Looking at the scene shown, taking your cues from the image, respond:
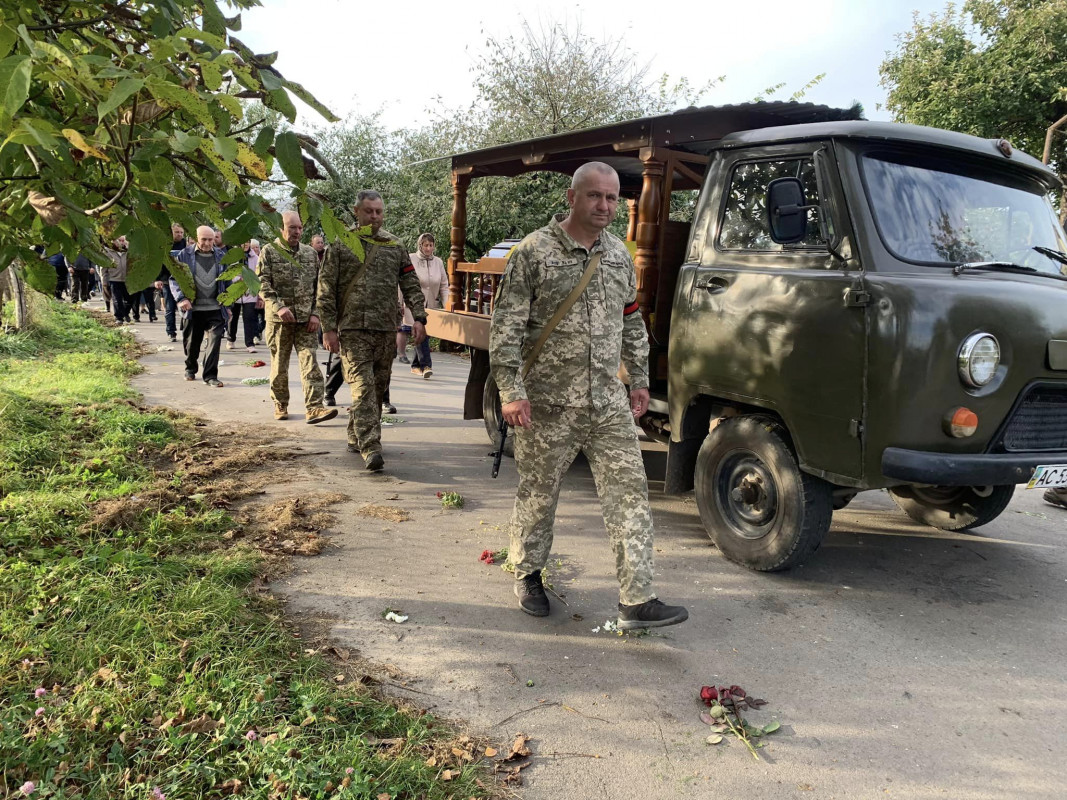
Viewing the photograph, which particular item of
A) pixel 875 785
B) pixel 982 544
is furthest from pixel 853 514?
pixel 875 785

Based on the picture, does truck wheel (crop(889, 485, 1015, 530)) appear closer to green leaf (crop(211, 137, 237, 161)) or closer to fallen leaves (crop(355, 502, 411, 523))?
fallen leaves (crop(355, 502, 411, 523))

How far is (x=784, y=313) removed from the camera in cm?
385

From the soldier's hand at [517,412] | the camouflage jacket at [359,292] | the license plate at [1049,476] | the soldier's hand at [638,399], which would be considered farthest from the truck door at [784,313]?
the camouflage jacket at [359,292]

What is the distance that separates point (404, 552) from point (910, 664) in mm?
2560

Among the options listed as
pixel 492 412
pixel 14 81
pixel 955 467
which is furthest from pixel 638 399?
pixel 492 412

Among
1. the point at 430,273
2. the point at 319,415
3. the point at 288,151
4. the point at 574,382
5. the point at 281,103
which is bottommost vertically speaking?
the point at 319,415

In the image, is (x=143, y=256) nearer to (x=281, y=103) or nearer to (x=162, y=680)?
(x=281, y=103)

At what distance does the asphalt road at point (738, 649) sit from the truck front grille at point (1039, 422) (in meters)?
0.88

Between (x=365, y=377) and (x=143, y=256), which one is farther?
(x=365, y=377)

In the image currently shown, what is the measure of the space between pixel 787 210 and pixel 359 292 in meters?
3.34

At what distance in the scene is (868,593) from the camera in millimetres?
3986

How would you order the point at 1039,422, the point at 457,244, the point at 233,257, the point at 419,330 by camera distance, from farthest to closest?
the point at 457,244
the point at 419,330
the point at 1039,422
the point at 233,257

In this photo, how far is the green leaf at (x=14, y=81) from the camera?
1484 mm

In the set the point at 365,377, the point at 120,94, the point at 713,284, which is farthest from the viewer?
the point at 365,377
